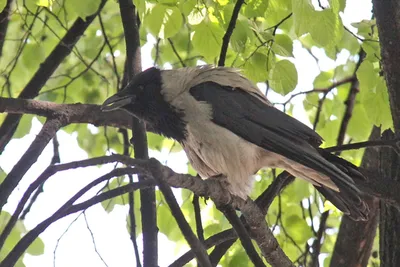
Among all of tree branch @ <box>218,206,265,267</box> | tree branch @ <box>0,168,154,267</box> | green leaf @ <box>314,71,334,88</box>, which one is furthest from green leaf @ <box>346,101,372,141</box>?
tree branch @ <box>0,168,154,267</box>

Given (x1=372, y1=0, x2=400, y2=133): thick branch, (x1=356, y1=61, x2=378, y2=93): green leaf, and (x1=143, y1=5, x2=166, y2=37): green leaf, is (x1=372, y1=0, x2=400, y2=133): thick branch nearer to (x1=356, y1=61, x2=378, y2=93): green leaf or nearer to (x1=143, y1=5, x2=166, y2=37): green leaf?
(x1=356, y1=61, x2=378, y2=93): green leaf

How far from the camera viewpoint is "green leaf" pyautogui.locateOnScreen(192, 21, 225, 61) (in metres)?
3.29

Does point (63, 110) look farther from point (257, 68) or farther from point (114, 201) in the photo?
point (114, 201)

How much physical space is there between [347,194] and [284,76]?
744 mm

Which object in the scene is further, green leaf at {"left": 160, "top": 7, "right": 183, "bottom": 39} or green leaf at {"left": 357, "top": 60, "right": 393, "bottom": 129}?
green leaf at {"left": 160, "top": 7, "right": 183, "bottom": 39}

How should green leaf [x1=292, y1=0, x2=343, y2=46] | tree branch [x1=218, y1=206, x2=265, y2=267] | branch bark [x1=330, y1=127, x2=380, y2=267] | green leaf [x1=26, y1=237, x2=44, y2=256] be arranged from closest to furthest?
1. tree branch [x1=218, y1=206, x2=265, y2=267]
2. green leaf [x1=292, y1=0, x2=343, y2=46]
3. branch bark [x1=330, y1=127, x2=380, y2=267]
4. green leaf [x1=26, y1=237, x2=44, y2=256]

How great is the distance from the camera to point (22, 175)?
2646 mm

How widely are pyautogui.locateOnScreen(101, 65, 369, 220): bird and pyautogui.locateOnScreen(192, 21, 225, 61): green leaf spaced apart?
0.30 ft

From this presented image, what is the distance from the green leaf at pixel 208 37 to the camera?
329 cm

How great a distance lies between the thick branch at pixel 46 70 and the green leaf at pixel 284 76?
114 cm

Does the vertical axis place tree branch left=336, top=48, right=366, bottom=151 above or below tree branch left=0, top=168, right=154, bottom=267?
above

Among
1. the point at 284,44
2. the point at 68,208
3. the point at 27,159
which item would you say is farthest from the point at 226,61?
the point at 68,208

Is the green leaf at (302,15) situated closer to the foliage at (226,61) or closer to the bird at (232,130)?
the foliage at (226,61)

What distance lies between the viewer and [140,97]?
3246 mm
